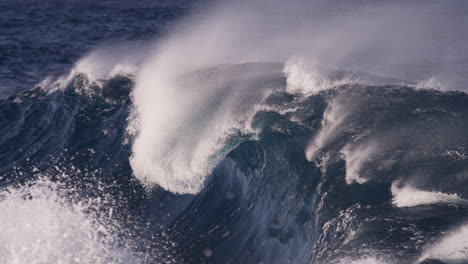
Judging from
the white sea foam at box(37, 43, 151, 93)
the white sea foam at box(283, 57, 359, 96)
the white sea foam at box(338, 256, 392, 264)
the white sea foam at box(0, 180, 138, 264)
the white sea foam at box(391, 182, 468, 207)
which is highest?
the white sea foam at box(283, 57, 359, 96)

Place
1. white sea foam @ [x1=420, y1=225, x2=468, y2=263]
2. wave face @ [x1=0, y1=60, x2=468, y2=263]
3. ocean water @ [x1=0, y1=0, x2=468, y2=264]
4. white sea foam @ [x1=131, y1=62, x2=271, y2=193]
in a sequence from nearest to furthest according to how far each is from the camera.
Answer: white sea foam @ [x1=420, y1=225, x2=468, y2=263]
wave face @ [x1=0, y1=60, x2=468, y2=263]
ocean water @ [x1=0, y1=0, x2=468, y2=264]
white sea foam @ [x1=131, y1=62, x2=271, y2=193]

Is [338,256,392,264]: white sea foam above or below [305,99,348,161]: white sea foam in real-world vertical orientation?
below

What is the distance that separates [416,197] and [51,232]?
709cm

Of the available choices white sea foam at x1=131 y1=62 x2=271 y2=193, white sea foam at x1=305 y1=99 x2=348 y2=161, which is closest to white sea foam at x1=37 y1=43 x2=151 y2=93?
white sea foam at x1=131 y1=62 x2=271 y2=193

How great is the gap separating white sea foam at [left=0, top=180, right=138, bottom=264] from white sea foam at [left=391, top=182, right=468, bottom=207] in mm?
5129

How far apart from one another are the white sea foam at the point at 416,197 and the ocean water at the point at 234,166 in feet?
0.08

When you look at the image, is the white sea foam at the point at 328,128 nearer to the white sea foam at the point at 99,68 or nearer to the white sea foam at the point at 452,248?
the white sea foam at the point at 452,248

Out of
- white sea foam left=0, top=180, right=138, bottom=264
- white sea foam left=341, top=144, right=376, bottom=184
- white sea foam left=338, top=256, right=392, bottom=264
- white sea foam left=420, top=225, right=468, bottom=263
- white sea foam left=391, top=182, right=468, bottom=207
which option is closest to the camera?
white sea foam left=420, top=225, right=468, bottom=263

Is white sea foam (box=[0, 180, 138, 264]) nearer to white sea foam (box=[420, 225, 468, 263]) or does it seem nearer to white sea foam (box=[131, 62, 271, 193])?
white sea foam (box=[131, 62, 271, 193])

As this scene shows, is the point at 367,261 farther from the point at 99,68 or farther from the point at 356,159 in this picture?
the point at 99,68

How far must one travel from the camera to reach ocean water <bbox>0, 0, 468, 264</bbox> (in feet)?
28.2

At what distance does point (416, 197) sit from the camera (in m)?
8.45

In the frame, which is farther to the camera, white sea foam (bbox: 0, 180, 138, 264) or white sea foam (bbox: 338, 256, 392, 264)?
white sea foam (bbox: 0, 180, 138, 264)

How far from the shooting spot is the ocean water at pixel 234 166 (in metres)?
8.60
